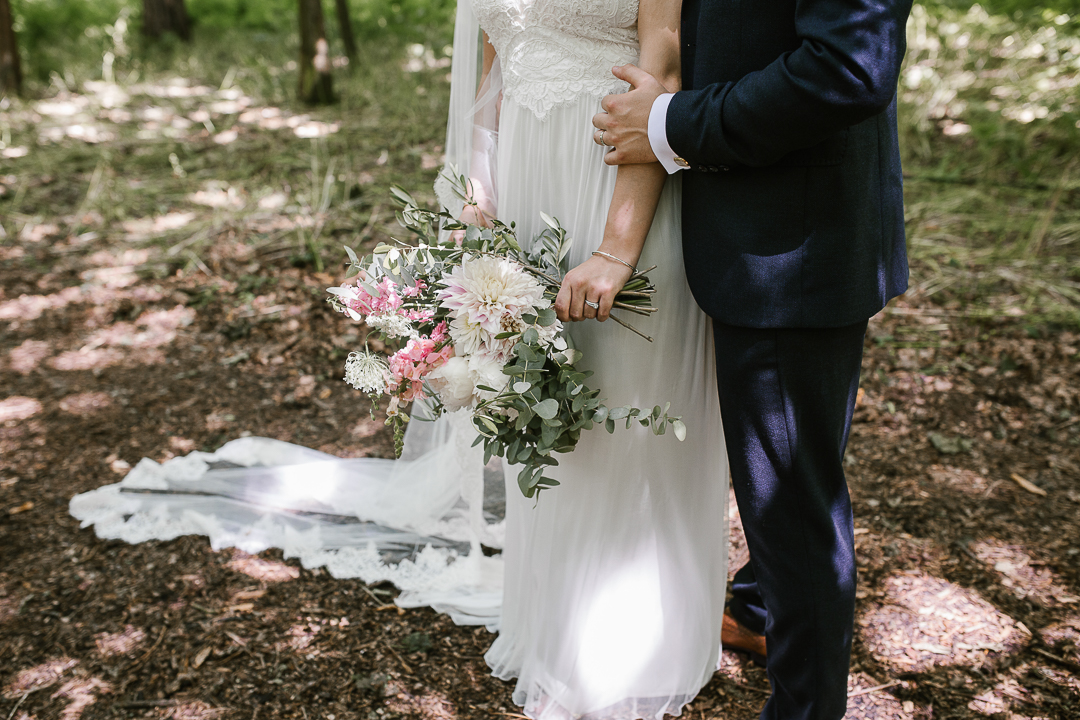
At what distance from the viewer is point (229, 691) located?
2133 mm

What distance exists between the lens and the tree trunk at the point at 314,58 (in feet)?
20.2

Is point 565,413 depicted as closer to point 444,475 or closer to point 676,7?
point 676,7

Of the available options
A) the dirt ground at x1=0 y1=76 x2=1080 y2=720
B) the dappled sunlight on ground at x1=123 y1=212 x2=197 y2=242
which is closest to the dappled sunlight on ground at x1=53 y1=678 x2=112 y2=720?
the dirt ground at x1=0 y1=76 x2=1080 y2=720

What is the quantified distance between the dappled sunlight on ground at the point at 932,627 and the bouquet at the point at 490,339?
120 centimetres

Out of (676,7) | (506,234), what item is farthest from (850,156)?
(506,234)

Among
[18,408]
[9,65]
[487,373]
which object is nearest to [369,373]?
[487,373]

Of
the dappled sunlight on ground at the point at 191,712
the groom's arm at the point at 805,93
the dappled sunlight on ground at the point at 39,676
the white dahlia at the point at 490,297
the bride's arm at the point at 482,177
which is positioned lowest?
the dappled sunlight on ground at the point at 39,676

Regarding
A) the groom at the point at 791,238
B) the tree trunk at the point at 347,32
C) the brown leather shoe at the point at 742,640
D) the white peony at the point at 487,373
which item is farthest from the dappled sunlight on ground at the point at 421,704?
the tree trunk at the point at 347,32

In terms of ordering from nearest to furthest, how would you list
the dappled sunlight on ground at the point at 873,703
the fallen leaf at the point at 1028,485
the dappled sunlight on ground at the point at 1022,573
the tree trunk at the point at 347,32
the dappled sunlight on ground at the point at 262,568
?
the dappled sunlight on ground at the point at 873,703, the dappled sunlight on ground at the point at 1022,573, the dappled sunlight on ground at the point at 262,568, the fallen leaf at the point at 1028,485, the tree trunk at the point at 347,32

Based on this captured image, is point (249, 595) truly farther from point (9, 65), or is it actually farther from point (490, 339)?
point (9, 65)

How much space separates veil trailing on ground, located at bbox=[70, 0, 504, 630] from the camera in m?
2.49

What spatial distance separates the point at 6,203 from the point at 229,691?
5.12 metres

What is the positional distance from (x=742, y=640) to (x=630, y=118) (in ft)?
5.07

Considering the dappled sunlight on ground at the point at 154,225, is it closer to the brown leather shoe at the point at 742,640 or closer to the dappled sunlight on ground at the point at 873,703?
the brown leather shoe at the point at 742,640
